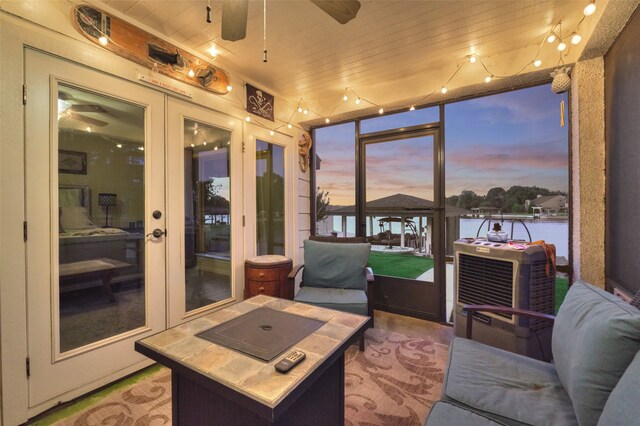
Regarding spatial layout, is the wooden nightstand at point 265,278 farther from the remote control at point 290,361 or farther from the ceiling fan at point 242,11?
the ceiling fan at point 242,11

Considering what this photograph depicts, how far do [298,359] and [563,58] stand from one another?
9.72 ft

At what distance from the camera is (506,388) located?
3.91 feet

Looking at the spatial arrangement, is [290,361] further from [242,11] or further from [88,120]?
[88,120]

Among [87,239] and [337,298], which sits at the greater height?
[87,239]

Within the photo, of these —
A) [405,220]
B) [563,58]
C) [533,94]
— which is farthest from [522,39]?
[405,220]

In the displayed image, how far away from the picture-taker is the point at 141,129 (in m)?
2.22

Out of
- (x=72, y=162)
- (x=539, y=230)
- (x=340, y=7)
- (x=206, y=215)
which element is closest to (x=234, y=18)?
(x=340, y=7)

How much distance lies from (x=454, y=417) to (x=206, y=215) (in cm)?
251

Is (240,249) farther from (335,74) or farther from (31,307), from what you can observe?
(335,74)

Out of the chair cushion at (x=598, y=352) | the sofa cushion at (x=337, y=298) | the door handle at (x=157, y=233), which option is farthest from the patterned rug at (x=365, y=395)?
the door handle at (x=157, y=233)

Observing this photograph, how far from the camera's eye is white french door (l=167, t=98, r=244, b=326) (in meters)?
2.42

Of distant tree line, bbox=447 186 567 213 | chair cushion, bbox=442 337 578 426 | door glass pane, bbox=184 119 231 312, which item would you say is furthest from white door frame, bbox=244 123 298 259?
chair cushion, bbox=442 337 578 426

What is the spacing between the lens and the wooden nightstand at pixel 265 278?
2871mm

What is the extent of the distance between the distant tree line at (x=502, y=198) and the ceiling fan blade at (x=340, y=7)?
2220 millimetres
